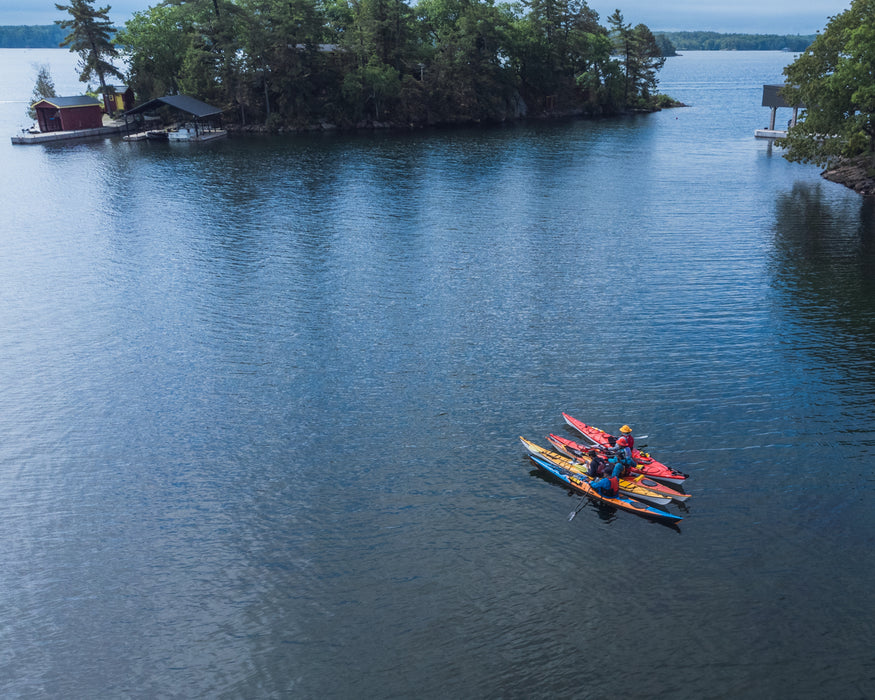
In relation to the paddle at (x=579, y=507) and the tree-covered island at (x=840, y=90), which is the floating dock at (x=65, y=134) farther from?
the paddle at (x=579, y=507)

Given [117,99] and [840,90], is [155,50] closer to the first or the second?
[117,99]

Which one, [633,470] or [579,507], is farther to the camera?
[633,470]

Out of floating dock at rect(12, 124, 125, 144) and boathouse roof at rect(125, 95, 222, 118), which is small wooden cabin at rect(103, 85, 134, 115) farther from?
boathouse roof at rect(125, 95, 222, 118)

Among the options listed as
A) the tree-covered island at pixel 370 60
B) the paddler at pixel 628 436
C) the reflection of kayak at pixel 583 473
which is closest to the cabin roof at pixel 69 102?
the tree-covered island at pixel 370 60

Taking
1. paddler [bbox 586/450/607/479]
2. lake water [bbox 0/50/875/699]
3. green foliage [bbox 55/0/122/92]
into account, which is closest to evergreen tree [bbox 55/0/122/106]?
green foliage [bbox 55/0/122/92]

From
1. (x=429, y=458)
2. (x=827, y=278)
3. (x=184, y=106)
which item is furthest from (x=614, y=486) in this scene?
(x=184, y=106)

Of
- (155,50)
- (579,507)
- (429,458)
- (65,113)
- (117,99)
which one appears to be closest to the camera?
(579,507)
